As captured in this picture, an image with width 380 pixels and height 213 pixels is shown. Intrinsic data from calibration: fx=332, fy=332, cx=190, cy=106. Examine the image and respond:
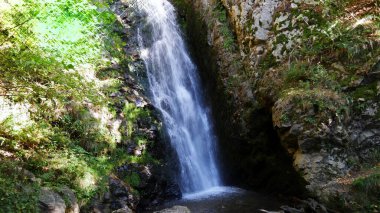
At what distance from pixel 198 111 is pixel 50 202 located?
24.5 ft

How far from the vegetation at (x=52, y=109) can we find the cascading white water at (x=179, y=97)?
1773mm

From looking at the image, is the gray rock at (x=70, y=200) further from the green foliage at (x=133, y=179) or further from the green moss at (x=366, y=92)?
the green moss at (x=366, y=92)

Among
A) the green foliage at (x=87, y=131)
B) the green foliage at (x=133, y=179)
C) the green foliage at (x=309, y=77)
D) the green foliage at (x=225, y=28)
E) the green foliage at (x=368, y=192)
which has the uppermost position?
the green foliage at (x=225, y=28)

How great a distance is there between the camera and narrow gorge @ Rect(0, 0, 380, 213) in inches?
245

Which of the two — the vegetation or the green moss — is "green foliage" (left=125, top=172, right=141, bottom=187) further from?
the green moss

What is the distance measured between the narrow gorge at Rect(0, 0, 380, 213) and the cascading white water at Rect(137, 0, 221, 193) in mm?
49

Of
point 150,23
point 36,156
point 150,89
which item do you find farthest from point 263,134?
point 150,23

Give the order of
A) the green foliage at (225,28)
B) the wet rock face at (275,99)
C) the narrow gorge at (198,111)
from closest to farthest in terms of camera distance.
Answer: the narrow gorge at (198,111) < the wet rock face at (275,99) < the green foliage at (225,28)

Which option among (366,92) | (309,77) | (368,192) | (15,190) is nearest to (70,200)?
(15,190)

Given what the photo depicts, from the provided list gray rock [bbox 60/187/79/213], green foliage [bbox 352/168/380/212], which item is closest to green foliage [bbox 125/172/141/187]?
gray rock [bbox 60/187/79/213]

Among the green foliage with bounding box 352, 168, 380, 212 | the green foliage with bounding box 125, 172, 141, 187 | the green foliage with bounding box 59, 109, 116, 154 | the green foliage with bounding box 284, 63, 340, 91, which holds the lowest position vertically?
the green foliage with bounding box 352, 168, 380, 212

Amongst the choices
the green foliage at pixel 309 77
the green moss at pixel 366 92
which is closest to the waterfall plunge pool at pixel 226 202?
the green foliage at pixel 309 77

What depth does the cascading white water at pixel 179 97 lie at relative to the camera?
11070 millimetres

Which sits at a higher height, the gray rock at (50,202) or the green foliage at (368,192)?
the gray rock at (50,202)
